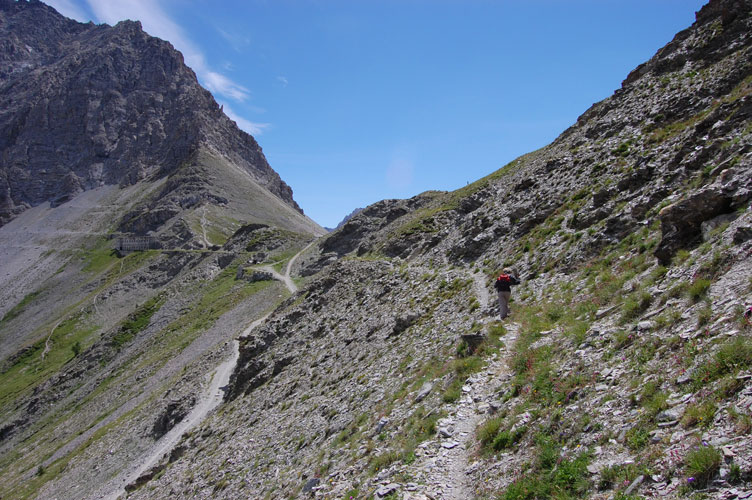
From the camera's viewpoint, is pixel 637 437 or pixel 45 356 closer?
pixel 637 437

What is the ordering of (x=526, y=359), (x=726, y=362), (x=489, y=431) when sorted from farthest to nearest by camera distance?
(x=526, y=359), (x=489, y=431), (x=726, y=362)

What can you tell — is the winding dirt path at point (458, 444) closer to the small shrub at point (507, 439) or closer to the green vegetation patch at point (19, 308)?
the small shrub at point (507, 439)

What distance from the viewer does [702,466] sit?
630cm

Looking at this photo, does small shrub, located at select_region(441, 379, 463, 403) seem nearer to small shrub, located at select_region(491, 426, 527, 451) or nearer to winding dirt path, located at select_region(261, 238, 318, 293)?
small shrub, located at select_region(491, 426, 527, 451)

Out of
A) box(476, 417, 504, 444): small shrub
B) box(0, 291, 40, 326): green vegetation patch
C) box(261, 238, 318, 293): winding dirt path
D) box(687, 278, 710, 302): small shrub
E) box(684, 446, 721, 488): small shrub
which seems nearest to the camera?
box(684, 446, 721, 488): small shrub

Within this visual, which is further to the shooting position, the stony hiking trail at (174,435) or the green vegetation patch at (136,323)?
the green vegetation patch at (136,323)

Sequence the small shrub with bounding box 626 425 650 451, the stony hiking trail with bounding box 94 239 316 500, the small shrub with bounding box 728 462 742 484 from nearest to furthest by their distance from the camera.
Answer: the small shrub with bounding box 728 462 742 484 → the small shrub with bounding box 626 425 650 451 → the stony hiking trail with bounding box 94 239 316 500

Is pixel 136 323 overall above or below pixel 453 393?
below

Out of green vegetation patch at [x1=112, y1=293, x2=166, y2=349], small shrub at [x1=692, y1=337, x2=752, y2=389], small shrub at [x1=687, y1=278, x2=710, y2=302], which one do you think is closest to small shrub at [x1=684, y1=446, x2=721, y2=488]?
small shrub at [x1=692, y1=337, x2=752, y2=389]

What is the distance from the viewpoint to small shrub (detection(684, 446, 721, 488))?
6.23 metres

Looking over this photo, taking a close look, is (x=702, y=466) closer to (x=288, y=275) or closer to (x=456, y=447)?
(x=456, y=447)

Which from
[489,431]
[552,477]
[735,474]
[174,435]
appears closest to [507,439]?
[489,431]

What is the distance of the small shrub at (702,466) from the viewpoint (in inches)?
245

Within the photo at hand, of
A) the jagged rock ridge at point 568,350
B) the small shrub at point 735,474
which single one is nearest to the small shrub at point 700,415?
the jagged rock ridge at point 568,350
